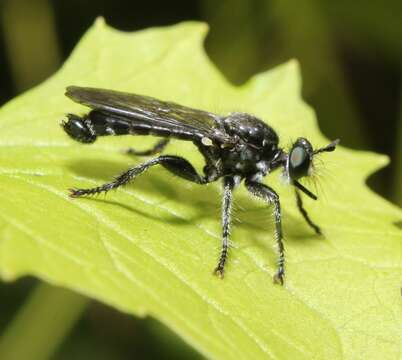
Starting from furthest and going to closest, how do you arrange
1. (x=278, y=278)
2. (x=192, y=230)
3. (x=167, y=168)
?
(x=167, y=168) → (x=192, y=230) → (x=278, y=278)

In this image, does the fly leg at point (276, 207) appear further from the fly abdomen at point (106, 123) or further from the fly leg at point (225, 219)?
the fly abdomen at point (106, 123)

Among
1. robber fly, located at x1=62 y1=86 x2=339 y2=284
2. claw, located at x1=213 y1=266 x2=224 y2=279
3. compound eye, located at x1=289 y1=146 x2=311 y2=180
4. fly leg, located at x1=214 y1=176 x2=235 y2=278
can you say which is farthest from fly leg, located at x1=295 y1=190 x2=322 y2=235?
claw, located at x1=213 y1=266 x2=224 y2=279

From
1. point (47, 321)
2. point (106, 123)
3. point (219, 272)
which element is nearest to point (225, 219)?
point (219, 272)

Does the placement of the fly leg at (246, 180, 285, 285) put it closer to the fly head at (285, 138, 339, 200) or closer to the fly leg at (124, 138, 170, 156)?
the fly head at (285, 138, 339, 200)

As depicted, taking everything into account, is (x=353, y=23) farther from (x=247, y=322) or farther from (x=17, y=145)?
(x=247, y=322)

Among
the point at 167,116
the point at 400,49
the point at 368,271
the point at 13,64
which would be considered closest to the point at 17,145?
the point at 167,116

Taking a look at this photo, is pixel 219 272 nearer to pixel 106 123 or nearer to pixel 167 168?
pixel 167 168

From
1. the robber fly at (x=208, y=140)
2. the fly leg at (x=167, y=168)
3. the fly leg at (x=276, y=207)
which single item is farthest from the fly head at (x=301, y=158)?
the fly leg at (x=167, y=168)
